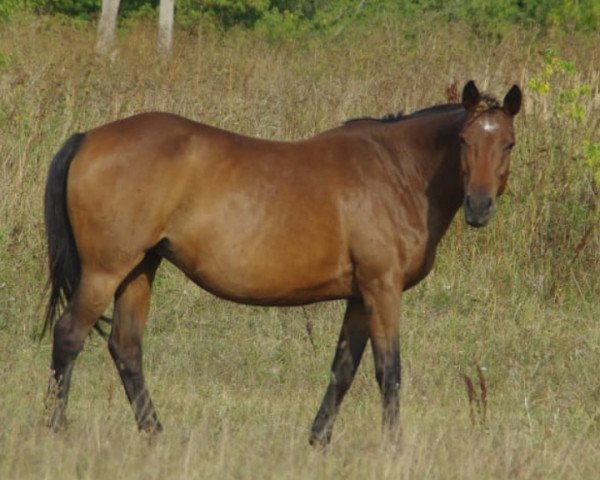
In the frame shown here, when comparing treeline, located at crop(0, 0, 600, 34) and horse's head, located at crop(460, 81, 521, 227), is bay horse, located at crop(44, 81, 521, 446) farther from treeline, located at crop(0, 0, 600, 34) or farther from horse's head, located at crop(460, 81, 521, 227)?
treeline, located at crop(0, 0, 600, 34)

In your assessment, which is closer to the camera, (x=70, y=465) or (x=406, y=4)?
(x=70, y=465)

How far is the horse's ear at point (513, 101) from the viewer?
6.82 m

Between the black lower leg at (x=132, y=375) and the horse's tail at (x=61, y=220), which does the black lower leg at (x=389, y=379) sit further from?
the horse's tail at (x=61, y=220)

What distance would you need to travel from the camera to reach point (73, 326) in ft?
22.5

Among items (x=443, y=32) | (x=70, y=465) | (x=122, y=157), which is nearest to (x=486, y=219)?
(x=122, y=157)

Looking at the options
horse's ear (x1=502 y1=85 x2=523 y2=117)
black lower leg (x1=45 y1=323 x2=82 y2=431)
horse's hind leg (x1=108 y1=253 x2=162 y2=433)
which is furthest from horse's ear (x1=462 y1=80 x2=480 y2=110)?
black lower leg (x1=45 y1=323 x2=82 y2=431)

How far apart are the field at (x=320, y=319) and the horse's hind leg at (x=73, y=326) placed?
14 centimetres

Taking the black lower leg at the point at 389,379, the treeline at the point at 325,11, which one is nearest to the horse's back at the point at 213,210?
the black lower leg at the point at 389,379

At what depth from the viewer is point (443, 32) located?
16.1 metres

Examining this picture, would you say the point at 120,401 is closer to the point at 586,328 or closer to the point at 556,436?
the point at 556,436

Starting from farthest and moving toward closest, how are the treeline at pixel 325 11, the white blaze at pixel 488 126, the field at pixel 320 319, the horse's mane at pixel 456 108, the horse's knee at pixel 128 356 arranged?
the treeline at pixel 325 11 → the horse's knee at pixel 128 356 → the horse's mane at pixel 456 108 → the white blaze at pixel 488 126 → the field at pixel 320 319

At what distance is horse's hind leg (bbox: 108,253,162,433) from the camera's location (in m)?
7.11

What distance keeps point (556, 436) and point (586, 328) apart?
2.74m

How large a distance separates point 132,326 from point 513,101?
86.5 inches
